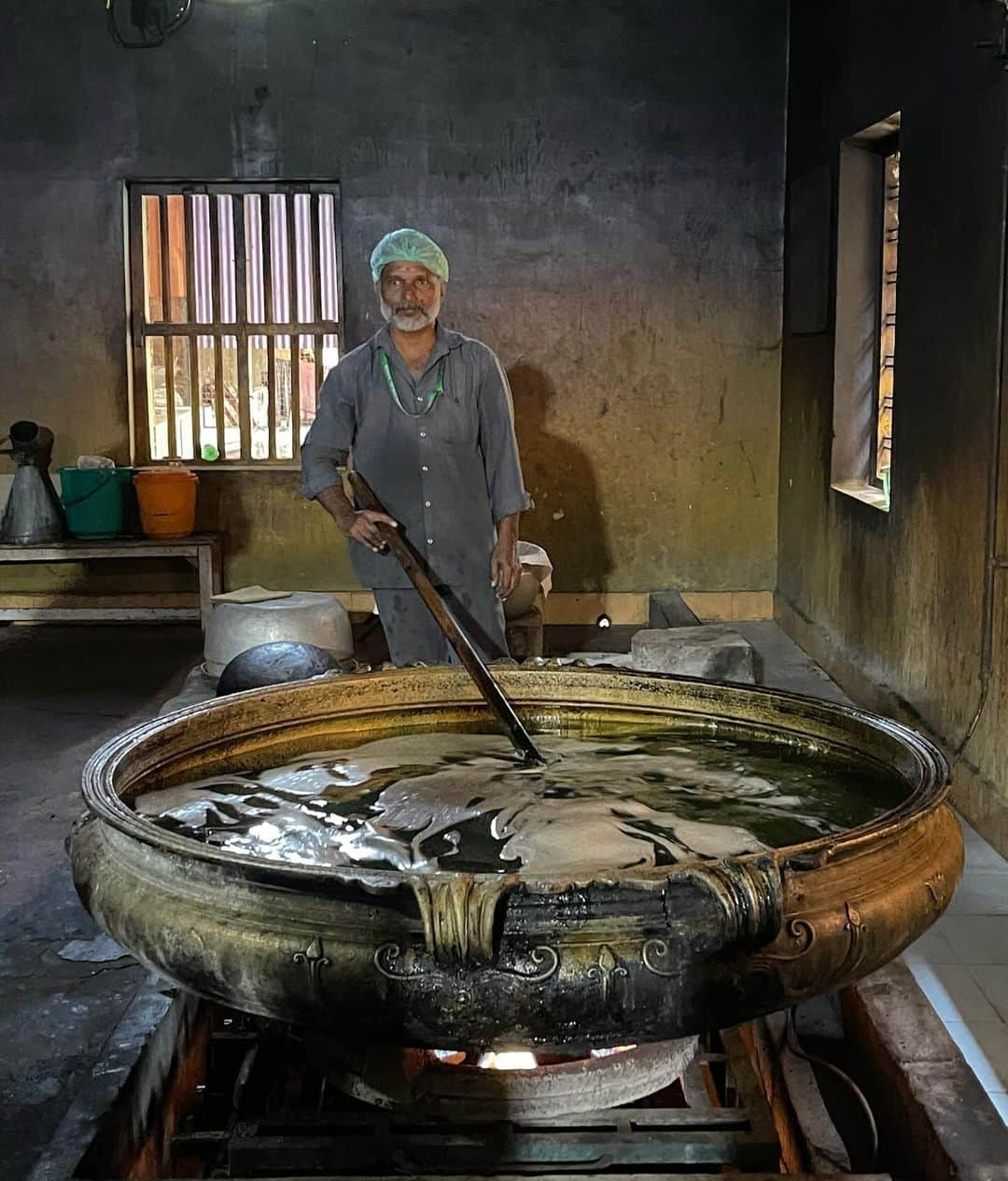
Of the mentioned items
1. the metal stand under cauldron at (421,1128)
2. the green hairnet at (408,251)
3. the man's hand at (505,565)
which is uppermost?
the green hairnet at (408,251)

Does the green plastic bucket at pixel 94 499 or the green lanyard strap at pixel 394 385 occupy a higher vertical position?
the green lanyard strap at pixel 394 385

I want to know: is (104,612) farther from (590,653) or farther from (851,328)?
(851,328)

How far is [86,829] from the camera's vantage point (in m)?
2.27

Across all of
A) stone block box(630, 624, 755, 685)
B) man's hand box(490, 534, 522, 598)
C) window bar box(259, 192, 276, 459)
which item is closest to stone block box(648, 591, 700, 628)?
stone block box(630, 624, 755, 685)

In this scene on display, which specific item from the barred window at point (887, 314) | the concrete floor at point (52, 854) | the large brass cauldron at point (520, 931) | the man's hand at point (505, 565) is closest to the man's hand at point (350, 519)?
the man's hand at point (505, 565)

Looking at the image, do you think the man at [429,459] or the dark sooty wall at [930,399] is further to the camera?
the dark sooty wall at [930,399]

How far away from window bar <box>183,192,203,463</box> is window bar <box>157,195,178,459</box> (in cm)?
11

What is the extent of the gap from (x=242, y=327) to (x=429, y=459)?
13.7ft

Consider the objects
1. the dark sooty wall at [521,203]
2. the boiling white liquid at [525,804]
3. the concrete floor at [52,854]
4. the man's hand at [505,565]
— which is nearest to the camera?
the boiling white liquid at [525,804]

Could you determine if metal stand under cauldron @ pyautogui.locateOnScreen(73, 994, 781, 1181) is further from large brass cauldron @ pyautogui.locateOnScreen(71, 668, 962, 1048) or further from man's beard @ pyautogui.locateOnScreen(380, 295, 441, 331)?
man's beard @ pyautogui.locateOnScreen(380, 295, 441, 331)

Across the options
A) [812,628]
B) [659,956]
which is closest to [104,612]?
[812,628]

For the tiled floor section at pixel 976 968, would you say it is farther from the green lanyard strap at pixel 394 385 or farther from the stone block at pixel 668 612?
the stone block at pixel 668 612

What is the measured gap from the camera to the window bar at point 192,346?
8.31m

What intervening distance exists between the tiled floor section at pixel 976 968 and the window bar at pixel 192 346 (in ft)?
18.6
